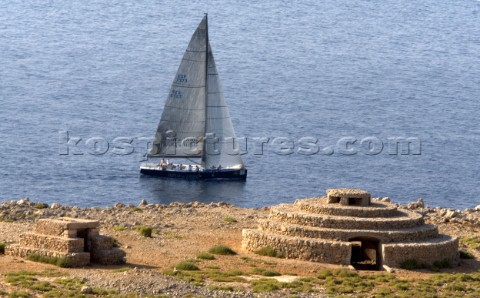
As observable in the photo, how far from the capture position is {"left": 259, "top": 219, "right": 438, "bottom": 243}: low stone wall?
7075 centimetres

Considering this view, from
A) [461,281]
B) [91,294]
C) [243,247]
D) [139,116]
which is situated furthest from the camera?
[139,116]

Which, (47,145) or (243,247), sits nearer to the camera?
(243,247)

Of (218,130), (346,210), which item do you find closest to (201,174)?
(218,130)

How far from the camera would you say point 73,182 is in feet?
448

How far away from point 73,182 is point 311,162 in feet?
82.5

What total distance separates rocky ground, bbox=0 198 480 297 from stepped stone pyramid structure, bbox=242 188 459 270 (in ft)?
2.69

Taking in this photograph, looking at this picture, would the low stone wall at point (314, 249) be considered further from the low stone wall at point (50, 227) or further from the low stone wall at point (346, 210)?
the low stone wall at point (50, 227)

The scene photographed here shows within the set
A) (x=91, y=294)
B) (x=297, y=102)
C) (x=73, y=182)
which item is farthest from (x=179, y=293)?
(x=297, y=102)

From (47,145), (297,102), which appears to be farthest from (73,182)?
(297,102)

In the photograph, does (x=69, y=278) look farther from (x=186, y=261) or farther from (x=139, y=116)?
(x=139, y=116)

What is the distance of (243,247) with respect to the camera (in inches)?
2889

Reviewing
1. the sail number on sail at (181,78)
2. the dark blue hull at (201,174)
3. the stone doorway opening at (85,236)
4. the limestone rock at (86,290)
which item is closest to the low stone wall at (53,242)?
the stone doorway opening at (85,236)

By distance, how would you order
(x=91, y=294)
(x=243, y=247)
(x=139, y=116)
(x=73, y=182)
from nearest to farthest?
(x=91, y=294), (x=243, y=247), (x=73, y=182), (x=139, y=116)

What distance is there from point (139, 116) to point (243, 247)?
9597 centimetres
